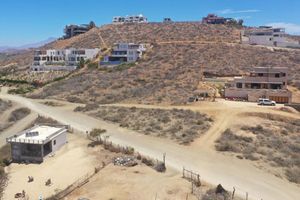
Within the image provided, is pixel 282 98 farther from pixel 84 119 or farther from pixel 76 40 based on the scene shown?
pixel 76 40

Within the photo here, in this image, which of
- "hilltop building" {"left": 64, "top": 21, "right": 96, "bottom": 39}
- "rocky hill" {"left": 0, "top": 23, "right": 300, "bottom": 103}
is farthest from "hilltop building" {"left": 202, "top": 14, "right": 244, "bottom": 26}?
"hilltop building" {"left": 64, "top": 21, "right": 96, "bottom": 39}

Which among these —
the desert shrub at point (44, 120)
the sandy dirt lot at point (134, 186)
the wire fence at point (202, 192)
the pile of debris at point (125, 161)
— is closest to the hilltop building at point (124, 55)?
the desert shrub at point (44, 120)

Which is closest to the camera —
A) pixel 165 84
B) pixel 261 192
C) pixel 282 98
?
pixel 261 192

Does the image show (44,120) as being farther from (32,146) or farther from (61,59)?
(61,59)

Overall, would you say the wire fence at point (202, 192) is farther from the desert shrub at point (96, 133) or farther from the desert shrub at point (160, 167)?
the desert shrub at point (96, 133)

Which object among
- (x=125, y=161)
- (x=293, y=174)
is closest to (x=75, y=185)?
(x=125, y=161)

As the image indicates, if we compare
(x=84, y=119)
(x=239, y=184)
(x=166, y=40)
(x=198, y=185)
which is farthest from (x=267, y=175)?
(x=166, y=40)
